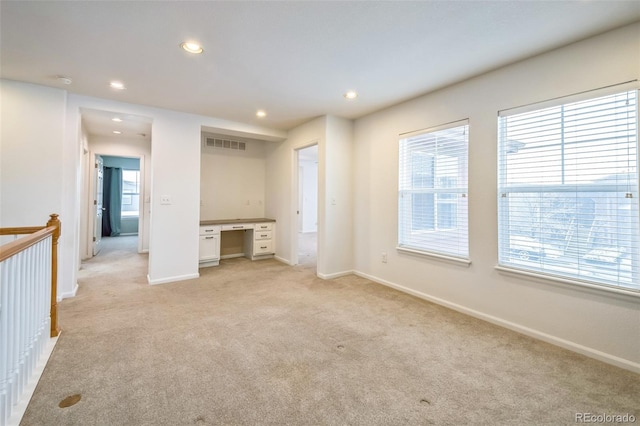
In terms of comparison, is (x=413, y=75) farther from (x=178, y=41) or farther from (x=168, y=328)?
(x=168, y=328)

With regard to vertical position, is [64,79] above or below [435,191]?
above

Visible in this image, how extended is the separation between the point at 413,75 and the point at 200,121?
10.3 feet

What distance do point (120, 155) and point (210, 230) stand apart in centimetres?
284

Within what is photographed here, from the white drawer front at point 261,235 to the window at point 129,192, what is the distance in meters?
5.92

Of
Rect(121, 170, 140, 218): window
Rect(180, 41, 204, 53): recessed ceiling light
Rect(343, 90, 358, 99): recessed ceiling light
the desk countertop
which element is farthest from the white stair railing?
Rect(121, 170, 140, 218): window

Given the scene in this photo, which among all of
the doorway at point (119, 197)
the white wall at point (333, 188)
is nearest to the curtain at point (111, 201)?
the doorway at point (119, 197)

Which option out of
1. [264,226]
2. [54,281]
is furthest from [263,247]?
[54,281]

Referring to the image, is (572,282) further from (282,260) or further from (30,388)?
(282,260)

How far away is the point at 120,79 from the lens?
118 inches

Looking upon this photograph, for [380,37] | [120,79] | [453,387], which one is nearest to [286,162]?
[120,79]

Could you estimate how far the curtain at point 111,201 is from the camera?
8422 millimetres

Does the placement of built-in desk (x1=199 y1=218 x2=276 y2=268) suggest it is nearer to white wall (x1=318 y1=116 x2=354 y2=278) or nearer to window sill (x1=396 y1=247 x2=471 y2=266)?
white wall (x1=318 y1=116 x2=354 y2=278)

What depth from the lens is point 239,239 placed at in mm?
5895

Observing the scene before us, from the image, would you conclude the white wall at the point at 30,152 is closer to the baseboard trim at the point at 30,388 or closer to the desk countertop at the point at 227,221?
the baseboard trim at the point at 30,388
